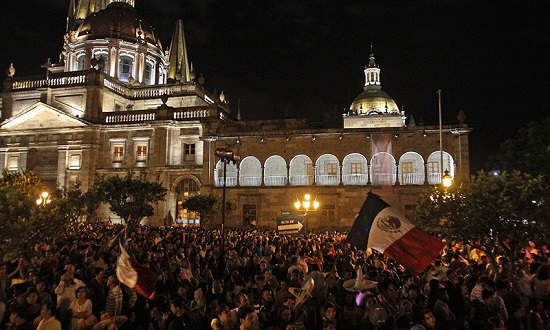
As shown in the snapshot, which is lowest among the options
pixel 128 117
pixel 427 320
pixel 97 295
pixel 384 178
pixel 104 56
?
pixel 97 295

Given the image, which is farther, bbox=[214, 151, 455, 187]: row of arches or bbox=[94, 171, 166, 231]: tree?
bbox=[214, 151, 455, 187]: row of arches

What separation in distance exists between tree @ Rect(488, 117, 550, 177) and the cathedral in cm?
904

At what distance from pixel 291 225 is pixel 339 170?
16324 millimetres

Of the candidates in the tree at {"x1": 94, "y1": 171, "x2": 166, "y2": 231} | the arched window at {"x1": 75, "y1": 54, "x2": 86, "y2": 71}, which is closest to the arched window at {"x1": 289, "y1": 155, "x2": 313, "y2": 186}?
the tree at {"x1": 94, "y1": 171, "x2": 166, "y2": 231}

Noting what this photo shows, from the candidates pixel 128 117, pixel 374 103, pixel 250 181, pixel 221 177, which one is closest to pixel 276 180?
pixel 250 181

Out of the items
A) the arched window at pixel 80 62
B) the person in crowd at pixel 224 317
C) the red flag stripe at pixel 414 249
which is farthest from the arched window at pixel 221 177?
the person in crowd at pixel 224 317

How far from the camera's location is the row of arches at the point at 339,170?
31.9 metres

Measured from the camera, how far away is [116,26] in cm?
4822

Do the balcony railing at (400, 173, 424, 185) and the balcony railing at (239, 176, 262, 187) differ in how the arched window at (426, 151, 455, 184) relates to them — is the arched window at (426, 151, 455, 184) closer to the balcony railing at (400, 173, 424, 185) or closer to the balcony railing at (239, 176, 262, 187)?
the balcony railing at (400, 173, 424, 185)

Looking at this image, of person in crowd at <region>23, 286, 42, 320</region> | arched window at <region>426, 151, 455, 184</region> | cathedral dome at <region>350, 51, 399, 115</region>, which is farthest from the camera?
cathedral dome at <region>350, 51, 399, 115</region>

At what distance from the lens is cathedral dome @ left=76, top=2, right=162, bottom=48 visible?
47938 millimetres

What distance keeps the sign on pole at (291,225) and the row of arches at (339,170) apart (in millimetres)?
15710

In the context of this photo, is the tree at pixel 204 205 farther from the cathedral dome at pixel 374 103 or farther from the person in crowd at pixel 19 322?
the cathedral dome at pixel 374 103

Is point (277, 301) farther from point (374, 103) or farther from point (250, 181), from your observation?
point (374, 103)
